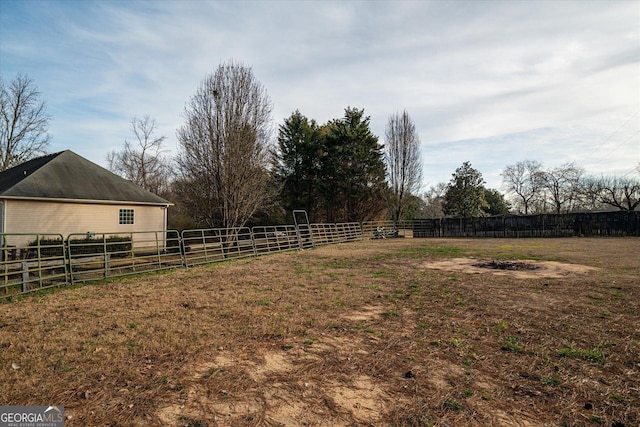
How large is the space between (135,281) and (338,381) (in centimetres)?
726

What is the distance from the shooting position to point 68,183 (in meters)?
15.3

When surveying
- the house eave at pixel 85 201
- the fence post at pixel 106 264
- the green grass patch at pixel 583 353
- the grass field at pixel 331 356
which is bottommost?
the grass field at pixel 331 356

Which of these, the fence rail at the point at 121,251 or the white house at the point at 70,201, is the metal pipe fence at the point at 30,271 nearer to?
the fence rail at the point at 121,251

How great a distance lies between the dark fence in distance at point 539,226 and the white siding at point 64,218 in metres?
20.9

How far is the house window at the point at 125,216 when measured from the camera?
54.2ft

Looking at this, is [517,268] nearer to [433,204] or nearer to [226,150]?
[226,150]

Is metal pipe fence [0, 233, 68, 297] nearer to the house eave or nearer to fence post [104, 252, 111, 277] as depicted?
fence post [104, 252, 111, 277]

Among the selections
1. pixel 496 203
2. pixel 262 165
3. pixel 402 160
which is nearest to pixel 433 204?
pixel 496 203

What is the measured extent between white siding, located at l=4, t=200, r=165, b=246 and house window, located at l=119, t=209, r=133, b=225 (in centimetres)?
17

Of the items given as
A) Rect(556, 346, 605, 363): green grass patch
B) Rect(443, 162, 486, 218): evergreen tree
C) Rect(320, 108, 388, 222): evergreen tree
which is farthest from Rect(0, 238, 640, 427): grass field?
Rect(443, 162, 486, 218): evergreen tree

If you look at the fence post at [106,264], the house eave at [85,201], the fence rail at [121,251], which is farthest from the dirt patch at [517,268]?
the house eave at [85,201]

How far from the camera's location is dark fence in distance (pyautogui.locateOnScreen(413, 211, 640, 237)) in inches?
861

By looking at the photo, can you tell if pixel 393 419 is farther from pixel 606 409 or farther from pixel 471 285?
pixel 471 285

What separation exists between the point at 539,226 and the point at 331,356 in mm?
25487
